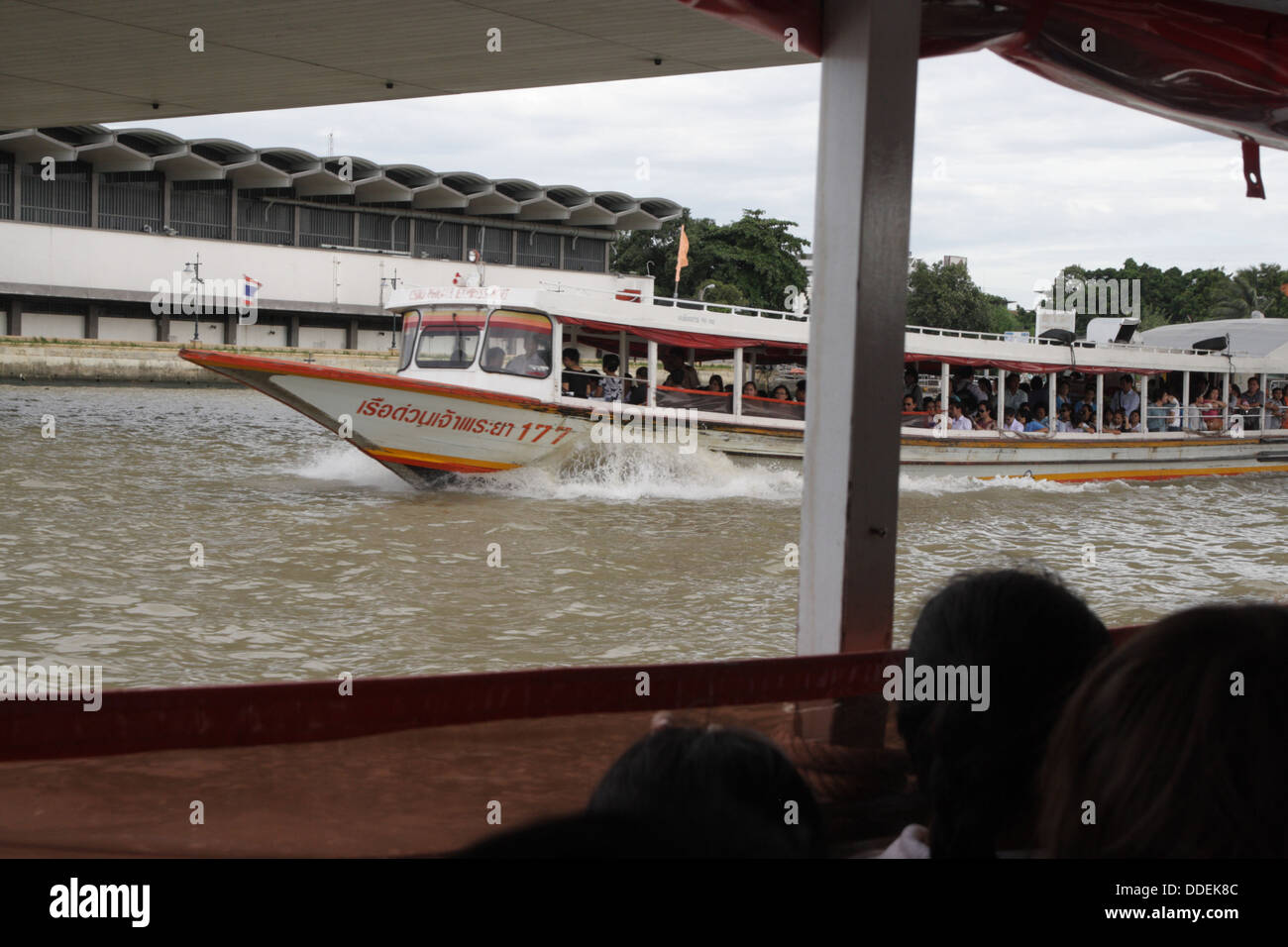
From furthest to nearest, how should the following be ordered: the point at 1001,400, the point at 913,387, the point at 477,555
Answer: the point at 1001,400, the point at 913,387, the point at 477,555

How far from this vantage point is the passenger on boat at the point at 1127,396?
17.6m

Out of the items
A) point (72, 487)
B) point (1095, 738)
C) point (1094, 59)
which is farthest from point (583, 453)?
point (1095, 738)

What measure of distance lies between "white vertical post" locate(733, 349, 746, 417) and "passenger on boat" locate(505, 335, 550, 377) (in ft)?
8.09

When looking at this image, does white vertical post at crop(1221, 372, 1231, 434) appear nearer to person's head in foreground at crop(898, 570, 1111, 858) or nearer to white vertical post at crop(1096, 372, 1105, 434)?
white vertical post at crop(1096, 372, 1105, 434)

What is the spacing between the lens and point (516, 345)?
1298cm

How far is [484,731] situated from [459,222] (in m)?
46.2

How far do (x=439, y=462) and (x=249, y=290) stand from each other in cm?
2867

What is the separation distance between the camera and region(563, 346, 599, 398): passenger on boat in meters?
13.1

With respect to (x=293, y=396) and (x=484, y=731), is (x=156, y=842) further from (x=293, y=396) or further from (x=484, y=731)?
(x=293, y=396)

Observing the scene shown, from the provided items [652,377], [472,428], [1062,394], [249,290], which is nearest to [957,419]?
[1062,394]

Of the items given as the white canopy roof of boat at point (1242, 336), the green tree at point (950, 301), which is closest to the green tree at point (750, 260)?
the green tree at point (950, 301)

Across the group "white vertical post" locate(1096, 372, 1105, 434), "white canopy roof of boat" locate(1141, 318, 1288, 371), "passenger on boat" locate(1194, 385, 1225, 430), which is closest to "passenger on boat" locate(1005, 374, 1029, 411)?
"white vertical post" locate(1096, 372, 1105, 434)
